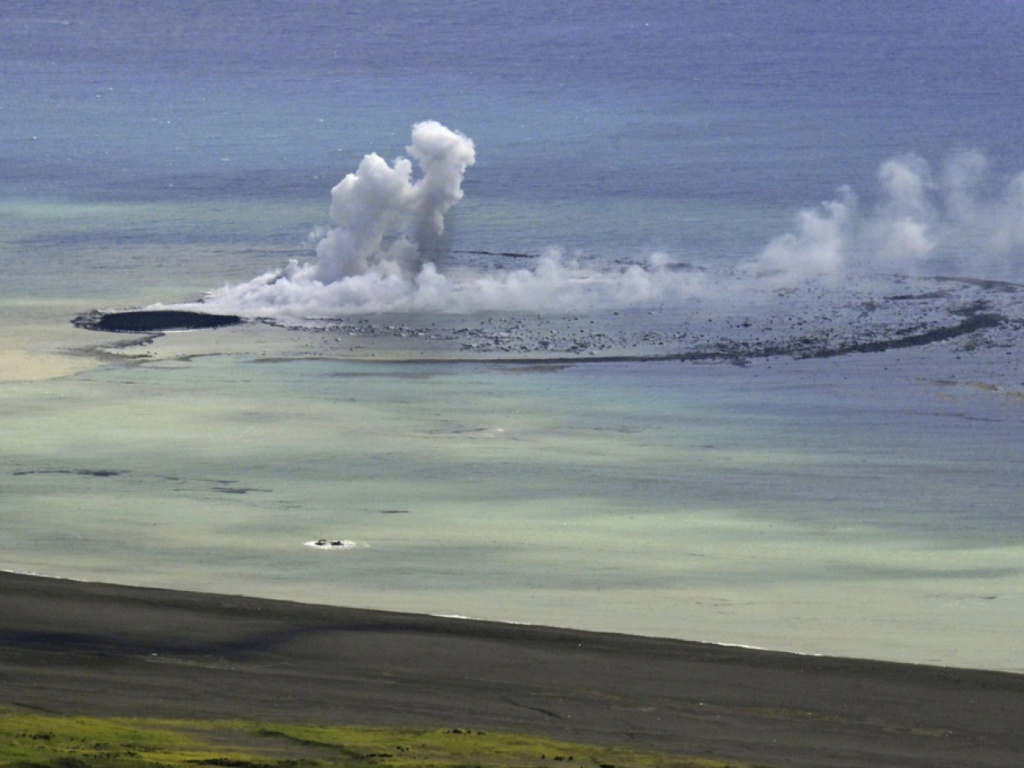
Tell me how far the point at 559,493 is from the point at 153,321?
2255 centimetres

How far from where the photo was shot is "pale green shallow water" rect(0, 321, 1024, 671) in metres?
37.6

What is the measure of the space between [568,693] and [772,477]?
55.4 ft

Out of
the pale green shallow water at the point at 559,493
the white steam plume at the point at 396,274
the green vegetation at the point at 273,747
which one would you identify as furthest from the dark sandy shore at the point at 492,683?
the white steam plume at the point at 396,274

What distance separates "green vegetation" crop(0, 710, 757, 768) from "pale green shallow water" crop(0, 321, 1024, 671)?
6.91 metres

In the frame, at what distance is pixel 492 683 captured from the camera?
32.1 metres

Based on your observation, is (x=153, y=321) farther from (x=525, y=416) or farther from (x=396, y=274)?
(x=525, y=416)

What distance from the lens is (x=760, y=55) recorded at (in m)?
198

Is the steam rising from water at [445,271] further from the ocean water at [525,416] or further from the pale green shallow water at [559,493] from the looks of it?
the pale green shallow water at [559,493]

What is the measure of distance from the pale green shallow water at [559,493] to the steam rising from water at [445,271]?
213 inches

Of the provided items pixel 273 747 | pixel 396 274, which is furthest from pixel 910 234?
pixel 273 747

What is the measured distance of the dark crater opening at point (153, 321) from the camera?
6425cm

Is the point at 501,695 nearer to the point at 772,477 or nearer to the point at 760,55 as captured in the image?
the point at 772,477

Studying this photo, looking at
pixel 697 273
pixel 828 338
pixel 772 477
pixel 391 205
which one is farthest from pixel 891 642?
pixel 697 273

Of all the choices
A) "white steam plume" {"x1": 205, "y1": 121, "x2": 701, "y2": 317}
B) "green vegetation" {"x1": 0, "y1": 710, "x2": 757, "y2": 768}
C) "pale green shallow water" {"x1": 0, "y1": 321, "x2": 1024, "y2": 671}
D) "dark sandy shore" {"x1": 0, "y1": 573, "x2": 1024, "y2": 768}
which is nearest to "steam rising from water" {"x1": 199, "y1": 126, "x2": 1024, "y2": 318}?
"white steam plume" {"x1": 205, "y1": 121, "x2": 701, "y2": 317}
